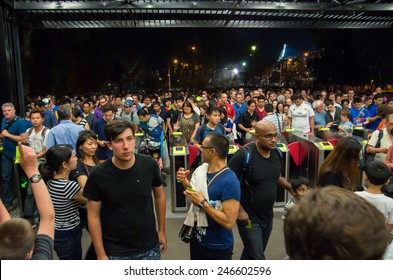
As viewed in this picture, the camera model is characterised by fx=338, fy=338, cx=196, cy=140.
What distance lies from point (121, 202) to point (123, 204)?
0.08ft

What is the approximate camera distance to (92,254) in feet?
9.57

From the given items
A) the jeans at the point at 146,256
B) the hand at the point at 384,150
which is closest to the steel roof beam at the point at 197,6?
the hand at the point at 384,150

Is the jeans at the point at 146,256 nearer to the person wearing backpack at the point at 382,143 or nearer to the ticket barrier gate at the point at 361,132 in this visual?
the person wearing backpack at the point at 382,143

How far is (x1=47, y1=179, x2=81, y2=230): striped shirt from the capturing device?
122 inches

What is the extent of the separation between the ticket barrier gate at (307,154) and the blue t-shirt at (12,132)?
5247mm

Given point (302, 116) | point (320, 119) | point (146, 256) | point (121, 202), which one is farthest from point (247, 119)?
point (121, 202)

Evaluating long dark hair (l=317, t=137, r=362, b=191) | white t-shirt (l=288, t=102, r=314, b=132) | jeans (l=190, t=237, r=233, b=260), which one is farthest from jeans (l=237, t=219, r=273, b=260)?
white t-shirt (l=288, t=102, r=314, b=132)

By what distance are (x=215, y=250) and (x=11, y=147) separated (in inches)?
191

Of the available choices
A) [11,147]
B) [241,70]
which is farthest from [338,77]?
[241,70]

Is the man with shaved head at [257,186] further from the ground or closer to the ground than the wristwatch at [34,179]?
closer to the ground

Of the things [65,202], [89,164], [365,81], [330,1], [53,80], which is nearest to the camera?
[65,202]

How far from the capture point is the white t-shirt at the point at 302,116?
8211mm

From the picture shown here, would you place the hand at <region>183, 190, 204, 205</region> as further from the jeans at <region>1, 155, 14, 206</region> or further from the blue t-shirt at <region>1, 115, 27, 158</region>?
the jeans at <region>1, 155, 14, 206</region>

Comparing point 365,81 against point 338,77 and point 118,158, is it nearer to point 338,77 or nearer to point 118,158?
point 338,77
